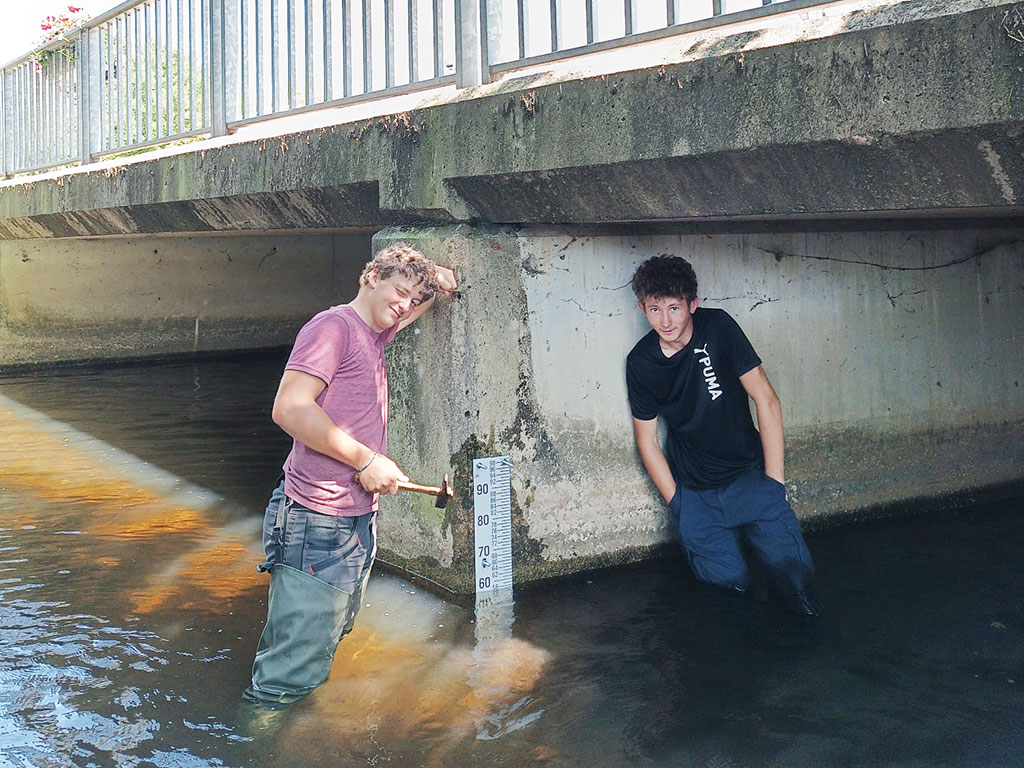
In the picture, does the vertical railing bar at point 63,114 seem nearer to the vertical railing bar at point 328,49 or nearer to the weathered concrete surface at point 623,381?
the vertical railing bar at point 328,49

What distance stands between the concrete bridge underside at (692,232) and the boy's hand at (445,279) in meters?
0.11

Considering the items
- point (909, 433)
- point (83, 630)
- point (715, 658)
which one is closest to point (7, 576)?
point (83, 630)

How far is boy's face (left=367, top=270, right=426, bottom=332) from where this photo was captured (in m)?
3.53

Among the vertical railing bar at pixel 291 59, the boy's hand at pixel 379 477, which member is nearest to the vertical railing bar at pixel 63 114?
the vertical railing bar at pixel 291 59

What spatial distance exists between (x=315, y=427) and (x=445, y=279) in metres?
1.29

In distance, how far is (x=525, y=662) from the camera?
13.2ft

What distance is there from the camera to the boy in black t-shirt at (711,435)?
4.64m

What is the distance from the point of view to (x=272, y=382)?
38.3 ft

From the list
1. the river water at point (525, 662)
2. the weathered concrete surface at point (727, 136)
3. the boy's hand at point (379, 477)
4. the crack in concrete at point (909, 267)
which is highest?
the weathered concrete surface at point (727, 136)

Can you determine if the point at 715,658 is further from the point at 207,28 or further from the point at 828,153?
the point at 207,28

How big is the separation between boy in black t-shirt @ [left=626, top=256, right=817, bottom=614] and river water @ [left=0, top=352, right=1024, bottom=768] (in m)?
0.26

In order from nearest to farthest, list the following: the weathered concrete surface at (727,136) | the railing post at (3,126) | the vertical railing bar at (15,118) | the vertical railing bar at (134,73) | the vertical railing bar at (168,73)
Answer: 1. the weathered concrete surface at (727,136)
2. the vertical railing bar at (168,73)
3. the vertical railing bar at (134,73)
4. the vertical railing bar at (15,118)
5. the railing post at (3,126)

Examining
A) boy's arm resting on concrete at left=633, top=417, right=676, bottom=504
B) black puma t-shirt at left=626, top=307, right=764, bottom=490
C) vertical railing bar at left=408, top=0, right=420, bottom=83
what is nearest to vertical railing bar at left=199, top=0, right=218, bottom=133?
vertical railing bar at left=408, top=0, right=420, bottom=83

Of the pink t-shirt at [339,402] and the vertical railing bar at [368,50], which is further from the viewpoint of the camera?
the vertical railing bar at [368,50]
